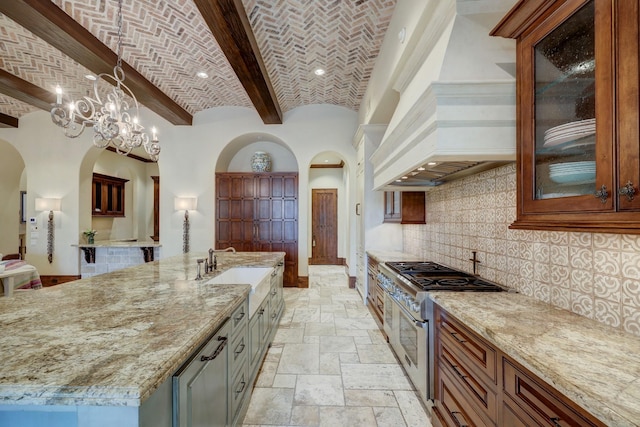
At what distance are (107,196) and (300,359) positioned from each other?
677cm

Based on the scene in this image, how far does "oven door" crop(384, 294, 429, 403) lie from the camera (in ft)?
6.16

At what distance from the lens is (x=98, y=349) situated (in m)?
0.97

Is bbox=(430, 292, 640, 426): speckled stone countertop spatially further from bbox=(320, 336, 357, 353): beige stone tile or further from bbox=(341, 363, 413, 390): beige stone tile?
bbox=(320, 336, 357, 353): beige stone tile

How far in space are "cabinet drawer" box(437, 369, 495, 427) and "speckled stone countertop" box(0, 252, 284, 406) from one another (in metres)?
1.33

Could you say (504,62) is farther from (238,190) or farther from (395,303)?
(238,190)

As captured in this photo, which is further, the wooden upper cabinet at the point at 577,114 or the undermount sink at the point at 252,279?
the undermount sink at the point at 252,279

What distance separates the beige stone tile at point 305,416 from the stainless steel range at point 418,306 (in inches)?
30.1

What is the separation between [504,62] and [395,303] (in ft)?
6.43

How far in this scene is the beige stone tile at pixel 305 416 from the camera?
1.90 meters

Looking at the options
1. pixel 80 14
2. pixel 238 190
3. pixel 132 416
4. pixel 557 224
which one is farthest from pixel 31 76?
pixel 557 224

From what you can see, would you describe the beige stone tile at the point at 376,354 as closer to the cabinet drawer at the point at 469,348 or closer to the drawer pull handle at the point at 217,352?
the cabinet drawer at the point at 469,348

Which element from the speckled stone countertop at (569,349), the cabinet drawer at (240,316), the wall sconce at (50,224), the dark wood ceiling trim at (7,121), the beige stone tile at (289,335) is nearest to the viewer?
the speckled stone countertop at (569,349)

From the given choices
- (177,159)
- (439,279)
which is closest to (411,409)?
(439,279)

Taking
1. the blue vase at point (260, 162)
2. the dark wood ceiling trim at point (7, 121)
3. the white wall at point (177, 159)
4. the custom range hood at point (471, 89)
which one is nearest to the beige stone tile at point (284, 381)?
the custom range hood at point (471, 89)
